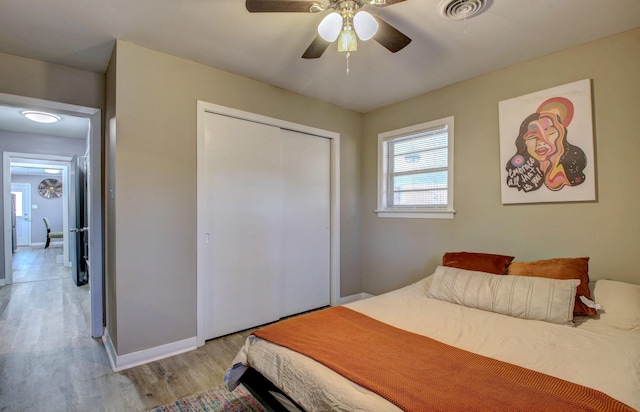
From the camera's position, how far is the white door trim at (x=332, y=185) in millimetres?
2678

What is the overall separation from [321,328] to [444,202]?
212 centimetres

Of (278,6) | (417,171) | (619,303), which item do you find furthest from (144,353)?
(619,303)

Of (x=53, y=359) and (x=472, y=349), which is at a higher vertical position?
(x=472, y=349)

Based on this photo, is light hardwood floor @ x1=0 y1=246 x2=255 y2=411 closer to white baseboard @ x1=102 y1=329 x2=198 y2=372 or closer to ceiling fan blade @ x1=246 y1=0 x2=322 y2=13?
white baseboard @ x1=102 y1=329 x2=198 y2=372

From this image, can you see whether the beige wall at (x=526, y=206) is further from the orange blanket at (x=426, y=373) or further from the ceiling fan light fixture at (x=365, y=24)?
the ceiling fan light fixture at (x=365, y=24)

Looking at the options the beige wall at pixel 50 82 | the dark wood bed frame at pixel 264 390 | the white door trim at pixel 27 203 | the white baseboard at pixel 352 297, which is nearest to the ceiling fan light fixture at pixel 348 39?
the dark wood bed frame at pixel 264 390

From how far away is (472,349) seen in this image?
153cm

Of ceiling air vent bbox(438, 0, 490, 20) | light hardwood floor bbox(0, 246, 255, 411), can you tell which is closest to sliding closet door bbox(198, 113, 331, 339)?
light hardwood floor bbox(0, 246, 255, 411)

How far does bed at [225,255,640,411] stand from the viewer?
1.11 meters

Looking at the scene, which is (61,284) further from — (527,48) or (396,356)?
(527,48)

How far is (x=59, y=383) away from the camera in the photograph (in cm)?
214

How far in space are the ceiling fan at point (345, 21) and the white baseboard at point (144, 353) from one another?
8.29 feet

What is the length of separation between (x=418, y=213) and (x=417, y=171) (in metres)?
0.48

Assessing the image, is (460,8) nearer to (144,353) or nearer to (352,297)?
(352,297)
